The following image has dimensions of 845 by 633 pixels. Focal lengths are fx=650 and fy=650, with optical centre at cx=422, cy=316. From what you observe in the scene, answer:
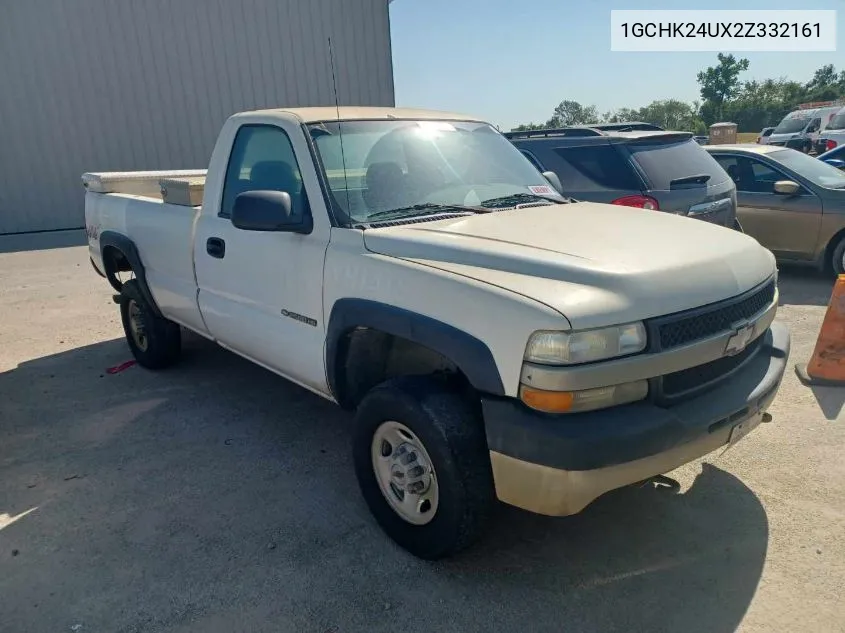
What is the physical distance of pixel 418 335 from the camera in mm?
2693

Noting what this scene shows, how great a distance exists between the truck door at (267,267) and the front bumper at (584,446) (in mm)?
1265

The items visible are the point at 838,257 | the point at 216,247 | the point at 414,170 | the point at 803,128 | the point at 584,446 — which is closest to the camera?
the point at 584,446

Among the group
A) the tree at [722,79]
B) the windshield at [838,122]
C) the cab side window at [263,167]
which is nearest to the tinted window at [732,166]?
the cab side window at [263,167]

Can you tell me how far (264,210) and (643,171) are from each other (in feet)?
13.7

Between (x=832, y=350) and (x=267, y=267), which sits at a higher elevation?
(x=267, y=267)

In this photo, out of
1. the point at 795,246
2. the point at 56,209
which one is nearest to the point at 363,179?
the point at 795,246

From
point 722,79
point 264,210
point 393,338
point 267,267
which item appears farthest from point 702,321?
point 722,79

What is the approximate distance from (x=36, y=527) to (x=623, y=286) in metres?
3.06

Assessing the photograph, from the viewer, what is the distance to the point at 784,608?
2525 mm

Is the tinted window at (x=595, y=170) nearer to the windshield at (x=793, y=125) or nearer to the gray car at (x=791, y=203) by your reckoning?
the gray car at (x=791, y=203)

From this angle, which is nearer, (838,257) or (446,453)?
(446,453)

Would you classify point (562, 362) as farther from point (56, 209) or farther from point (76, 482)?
point (56, 209)

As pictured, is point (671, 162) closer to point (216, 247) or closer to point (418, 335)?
point (216, 247)

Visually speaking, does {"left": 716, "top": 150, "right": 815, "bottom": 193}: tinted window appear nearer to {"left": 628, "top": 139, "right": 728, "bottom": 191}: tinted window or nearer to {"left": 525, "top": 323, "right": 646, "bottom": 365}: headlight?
{"left": 628, "top": 139, "right": 728, "bottom": 191}: tinted window
